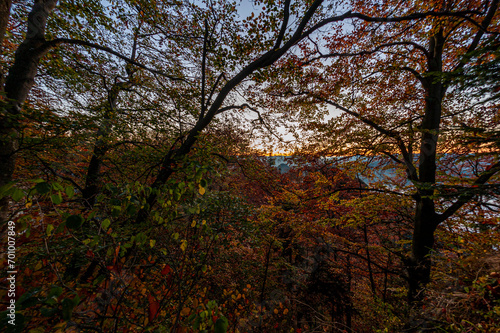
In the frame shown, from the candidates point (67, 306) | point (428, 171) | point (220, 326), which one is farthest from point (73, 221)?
point (428, 171)

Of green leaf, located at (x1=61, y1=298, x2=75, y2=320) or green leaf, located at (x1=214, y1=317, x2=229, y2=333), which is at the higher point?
green leaf, located at (x1=61, y1=298, x2=75, y2=320)

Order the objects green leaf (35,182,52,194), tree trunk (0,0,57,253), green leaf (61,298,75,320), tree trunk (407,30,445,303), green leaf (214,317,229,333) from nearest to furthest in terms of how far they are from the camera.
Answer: green leaf (61,298,75,320) < green leaf (35,182,52,194) < green leaf (214,317,229,333) < tree trunk (0,0,57,253) < tree trunk (407,30,445,303)

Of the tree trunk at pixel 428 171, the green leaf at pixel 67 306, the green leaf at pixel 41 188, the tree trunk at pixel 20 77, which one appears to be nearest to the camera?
the green leaf at pixel 67 306

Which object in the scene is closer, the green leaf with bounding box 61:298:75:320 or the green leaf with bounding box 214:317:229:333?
the green leaf with bounding box 61:298:75:320

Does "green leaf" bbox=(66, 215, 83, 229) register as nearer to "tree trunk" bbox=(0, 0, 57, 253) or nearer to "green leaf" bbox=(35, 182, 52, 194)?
"green leaf" bbox=(35, 182, 52, 194)

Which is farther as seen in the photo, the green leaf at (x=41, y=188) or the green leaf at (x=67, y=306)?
the green leaf at (x=41, y=188)

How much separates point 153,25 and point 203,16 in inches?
58.7

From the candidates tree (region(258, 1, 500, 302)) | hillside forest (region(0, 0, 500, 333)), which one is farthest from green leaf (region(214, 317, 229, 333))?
tree (region(258, 1, 500, 302))

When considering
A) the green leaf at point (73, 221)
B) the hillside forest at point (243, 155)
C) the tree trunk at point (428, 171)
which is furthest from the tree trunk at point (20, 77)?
the tree trunk at point (428, 171)

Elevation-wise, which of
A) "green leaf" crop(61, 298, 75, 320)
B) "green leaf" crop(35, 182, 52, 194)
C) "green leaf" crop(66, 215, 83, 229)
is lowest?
"green leaf" crop(61, 298, 75, 320)

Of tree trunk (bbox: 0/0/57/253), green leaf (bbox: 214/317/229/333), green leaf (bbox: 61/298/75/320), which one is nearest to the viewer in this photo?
green leaf (bbox: 61/298/75/320)

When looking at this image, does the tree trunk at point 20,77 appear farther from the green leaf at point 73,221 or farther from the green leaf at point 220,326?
the green leaf at point 220,326

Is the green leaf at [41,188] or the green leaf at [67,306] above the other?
the green leaf at [41,188]

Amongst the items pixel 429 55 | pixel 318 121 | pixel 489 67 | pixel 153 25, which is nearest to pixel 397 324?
pixel 489 67
